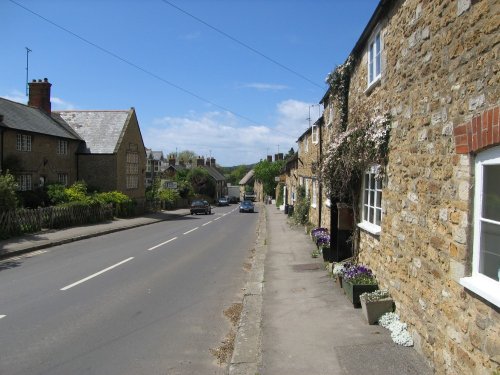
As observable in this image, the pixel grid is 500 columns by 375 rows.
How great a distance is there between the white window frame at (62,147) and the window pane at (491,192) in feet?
109

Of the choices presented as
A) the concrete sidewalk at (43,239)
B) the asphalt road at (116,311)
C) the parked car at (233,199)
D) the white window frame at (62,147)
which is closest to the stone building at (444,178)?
the asphalt road at (116,311)

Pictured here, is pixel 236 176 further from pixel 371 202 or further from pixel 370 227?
pixel 370 227

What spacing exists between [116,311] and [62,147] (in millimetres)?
28794

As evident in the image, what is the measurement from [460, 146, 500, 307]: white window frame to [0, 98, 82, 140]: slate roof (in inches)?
1088

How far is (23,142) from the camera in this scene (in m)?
28.4

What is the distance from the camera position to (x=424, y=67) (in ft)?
18.0

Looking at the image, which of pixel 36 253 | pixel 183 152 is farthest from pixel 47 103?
pixel 183 152

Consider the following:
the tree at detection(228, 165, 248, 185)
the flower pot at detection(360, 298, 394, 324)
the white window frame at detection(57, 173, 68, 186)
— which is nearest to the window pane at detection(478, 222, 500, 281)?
the flower pot at detection(360, 298, 394, 324)

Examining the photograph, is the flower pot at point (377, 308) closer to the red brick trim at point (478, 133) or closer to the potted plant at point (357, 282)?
the potted plant at point (357, 282)

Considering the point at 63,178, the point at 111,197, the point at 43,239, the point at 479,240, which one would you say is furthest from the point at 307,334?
the point at 63,178

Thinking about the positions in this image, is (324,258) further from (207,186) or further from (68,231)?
(207,186)

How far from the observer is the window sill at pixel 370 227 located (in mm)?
8012

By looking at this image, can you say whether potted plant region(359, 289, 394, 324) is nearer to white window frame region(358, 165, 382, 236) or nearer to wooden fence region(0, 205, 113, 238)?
white window frame region(358, 165, 382, 236)

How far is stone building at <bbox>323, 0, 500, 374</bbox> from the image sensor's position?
151 inches
